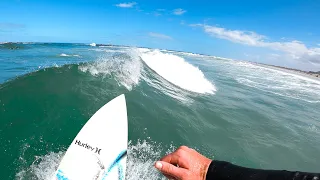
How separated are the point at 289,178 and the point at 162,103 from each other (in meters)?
8.78

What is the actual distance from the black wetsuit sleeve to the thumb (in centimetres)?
15

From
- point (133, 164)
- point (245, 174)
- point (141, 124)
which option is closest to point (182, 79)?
point (141, 124)

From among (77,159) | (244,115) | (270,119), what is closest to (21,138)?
(77,159)

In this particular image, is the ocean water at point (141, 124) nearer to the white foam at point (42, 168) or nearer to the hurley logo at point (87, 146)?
the white foam at point (42, 168)

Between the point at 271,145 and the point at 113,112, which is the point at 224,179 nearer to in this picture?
the point at 113,112

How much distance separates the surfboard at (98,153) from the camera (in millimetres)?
3863

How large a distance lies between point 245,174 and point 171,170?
413mm

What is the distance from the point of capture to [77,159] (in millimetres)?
4020

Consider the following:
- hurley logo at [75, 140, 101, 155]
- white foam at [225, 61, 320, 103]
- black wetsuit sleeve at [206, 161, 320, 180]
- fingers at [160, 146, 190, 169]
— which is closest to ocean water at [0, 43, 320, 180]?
hurley logo at [75, 140, 101, 155]

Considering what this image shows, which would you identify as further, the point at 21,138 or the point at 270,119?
the point at 270,119

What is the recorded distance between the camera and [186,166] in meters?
1.33

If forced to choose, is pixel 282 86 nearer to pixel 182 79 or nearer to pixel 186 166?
pixel 182 79

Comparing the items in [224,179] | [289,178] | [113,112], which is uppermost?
[289,178]

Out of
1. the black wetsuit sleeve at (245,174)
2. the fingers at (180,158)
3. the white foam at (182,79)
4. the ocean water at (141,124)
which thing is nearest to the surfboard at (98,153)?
the ocean water at (141,124)
